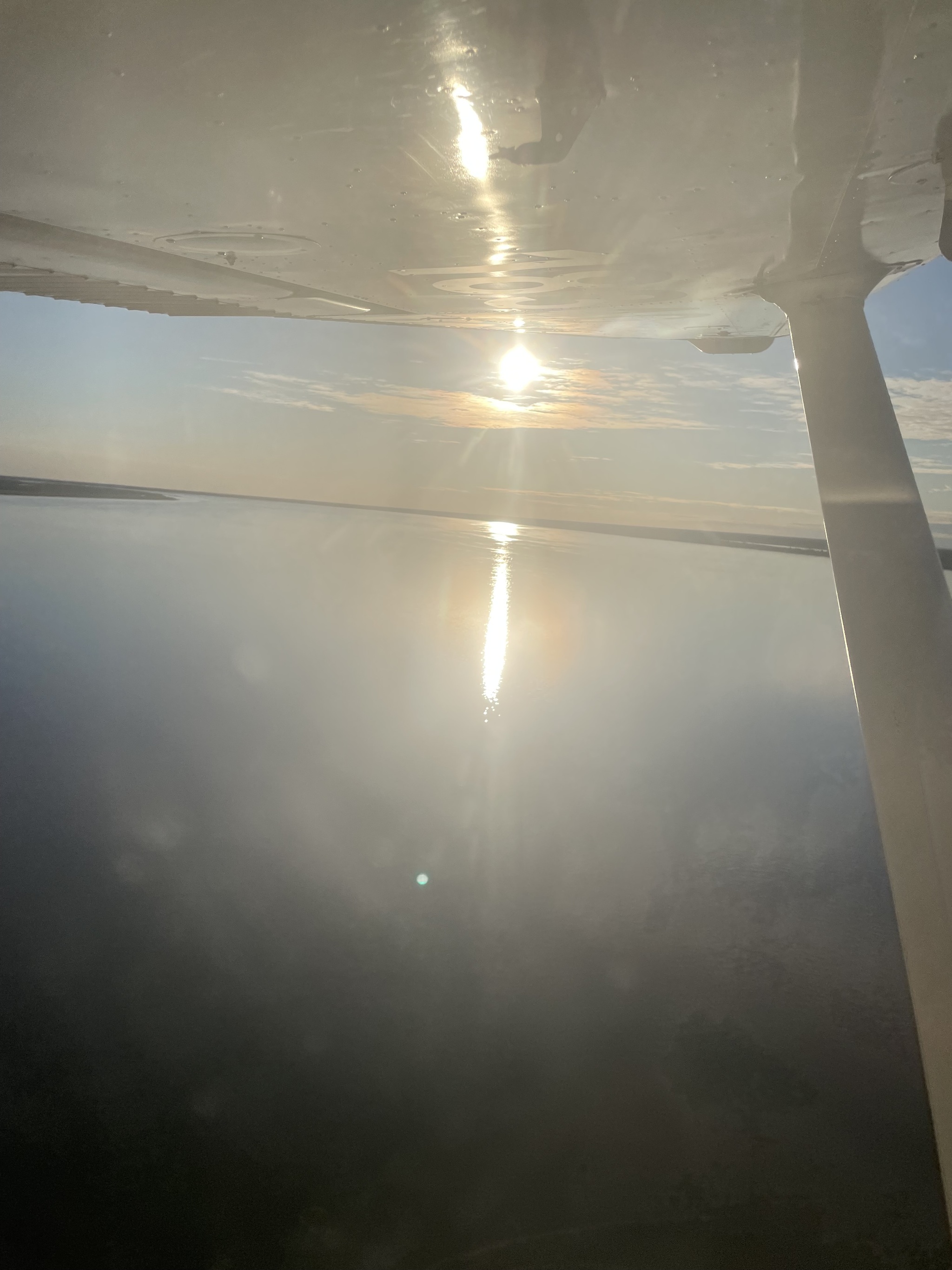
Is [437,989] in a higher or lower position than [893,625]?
lower

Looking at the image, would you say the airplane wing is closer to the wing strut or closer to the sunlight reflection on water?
the wing strut

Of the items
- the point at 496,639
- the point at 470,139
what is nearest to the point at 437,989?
the point at 470,139

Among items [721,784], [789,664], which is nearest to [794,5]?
[721,784]

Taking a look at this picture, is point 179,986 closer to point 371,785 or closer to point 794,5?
point 371,785

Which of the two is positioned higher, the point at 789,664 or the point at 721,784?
the point at 789,664

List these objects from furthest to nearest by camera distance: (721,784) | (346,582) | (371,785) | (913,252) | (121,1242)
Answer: (346,582)
(721,784)
(371,785)
(913,252)
(121,1242)

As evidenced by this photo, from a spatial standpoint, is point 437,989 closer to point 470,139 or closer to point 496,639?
point 470,139

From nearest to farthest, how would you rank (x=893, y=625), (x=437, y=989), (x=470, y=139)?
A: (x=470, y=139), (x=893, y=625), (x=437, y=989)
